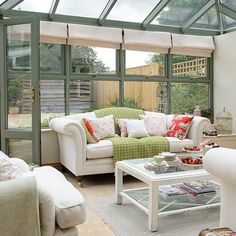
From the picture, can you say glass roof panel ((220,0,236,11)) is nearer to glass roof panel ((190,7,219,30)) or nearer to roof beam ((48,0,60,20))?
glass roof panel ((190,7,219,30))

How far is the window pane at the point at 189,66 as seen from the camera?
5.56 metres

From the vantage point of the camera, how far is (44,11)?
4570 mm

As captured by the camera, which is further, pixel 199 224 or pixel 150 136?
pixel 150 136

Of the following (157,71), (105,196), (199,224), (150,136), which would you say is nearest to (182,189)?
(199,224)

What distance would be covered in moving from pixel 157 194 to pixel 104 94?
9.27 ft

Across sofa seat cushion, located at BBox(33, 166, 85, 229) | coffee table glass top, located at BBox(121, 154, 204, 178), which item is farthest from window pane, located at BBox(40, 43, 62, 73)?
sofa seat cushion, located at BBox(33, 166, 85, 229)

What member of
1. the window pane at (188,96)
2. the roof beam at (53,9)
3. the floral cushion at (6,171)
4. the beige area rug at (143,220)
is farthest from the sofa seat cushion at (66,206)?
the window pane at (188,96)

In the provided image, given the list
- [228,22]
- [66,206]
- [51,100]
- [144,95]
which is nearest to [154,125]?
[144,95]

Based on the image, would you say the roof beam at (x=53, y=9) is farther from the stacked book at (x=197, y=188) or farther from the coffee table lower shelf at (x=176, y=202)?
the stacked book at (x=197, y=188)

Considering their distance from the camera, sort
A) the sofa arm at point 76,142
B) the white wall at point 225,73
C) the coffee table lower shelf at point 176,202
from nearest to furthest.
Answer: the coffee table lower shelf at point 176,202 → the sofa arm at point 76,142 → the white wall at point 225,73

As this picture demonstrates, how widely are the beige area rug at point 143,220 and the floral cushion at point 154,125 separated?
1596 millimetres

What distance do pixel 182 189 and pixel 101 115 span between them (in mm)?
1855

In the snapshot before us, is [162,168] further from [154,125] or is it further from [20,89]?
[20,89]

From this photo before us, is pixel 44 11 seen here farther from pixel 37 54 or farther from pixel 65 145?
pixel 65 145
